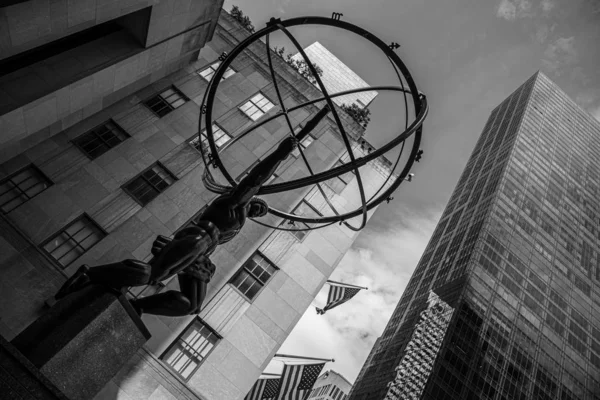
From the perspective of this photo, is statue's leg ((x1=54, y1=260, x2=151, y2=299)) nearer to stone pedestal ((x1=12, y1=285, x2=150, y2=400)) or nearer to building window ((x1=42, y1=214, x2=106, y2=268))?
stone pedestal ((x1=12, y1=285, x2=150, y2=400))

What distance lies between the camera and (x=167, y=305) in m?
7.73

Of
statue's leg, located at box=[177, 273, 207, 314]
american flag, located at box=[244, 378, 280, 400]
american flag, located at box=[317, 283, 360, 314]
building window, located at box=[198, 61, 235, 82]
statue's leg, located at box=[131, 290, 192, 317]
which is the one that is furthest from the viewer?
building window, located at box=[198, 61, 235, 82]

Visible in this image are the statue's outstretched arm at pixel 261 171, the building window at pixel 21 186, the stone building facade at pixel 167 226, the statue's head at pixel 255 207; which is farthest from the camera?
the building window at pixel 21 186

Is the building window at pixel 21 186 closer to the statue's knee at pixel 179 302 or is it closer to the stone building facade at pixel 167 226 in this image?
the stone building facade at pixel 167 226

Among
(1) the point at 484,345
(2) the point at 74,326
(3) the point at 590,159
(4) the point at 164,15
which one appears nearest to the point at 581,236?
(3) the point at 590,159

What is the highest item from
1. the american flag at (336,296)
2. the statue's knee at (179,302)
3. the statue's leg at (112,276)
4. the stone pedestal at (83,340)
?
the american flag at (336,296)

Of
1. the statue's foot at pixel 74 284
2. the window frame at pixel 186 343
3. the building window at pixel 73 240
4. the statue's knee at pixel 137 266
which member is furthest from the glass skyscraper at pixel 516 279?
the statue's foot at pixel 74 284

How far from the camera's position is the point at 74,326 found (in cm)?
639

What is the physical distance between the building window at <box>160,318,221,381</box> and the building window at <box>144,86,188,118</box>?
11.2m

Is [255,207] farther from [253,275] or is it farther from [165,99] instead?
[165,99]

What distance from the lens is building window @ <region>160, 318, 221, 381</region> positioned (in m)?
16.2

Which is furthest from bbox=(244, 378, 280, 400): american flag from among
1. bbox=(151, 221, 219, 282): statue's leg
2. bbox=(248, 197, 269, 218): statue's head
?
bbox=(151, 221, 219, 282): statue's leg

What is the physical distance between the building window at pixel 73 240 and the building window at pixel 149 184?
7.19 ft

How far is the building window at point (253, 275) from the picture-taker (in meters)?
18.9
